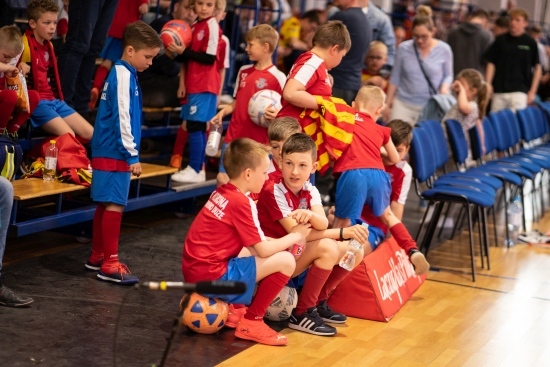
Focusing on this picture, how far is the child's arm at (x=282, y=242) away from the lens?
448cm

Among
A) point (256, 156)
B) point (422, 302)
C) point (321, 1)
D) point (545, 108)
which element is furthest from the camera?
point (321, 1)

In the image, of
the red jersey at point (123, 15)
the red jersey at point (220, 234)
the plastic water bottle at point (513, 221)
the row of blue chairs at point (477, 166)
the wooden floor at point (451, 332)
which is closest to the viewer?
the red jersey at point (220, 234)

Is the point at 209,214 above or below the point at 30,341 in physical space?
A: above

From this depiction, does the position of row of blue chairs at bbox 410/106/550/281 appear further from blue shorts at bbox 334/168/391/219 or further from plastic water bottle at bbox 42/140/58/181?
plastic water bottle at bbox 42/140/58/181

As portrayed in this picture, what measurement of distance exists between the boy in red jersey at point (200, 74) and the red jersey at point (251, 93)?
32.2 inches

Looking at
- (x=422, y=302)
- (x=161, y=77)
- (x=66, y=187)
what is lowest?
(x=422, y=302)

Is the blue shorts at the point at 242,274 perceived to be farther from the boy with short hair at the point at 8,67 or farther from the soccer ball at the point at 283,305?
the boy with short hair at the point at 8,67

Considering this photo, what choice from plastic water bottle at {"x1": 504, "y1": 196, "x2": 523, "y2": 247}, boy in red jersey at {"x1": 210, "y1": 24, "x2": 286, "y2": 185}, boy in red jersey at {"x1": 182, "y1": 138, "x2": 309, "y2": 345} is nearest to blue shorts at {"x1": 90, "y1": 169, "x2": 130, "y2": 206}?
boy in red jersey at {"x1": 182, "y1": 138, "x2": 309, "y2": 345}

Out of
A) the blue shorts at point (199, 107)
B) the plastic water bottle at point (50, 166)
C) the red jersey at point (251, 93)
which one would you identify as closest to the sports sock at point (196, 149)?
the blue shorts at point (199, 107)

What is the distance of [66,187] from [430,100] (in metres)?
3.81

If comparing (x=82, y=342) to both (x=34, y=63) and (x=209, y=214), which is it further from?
(x=34, y=63)

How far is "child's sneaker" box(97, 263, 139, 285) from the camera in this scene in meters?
5.29

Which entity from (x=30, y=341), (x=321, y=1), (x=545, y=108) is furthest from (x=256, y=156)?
(x=321, y=1)

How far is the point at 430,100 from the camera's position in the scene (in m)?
8.31
